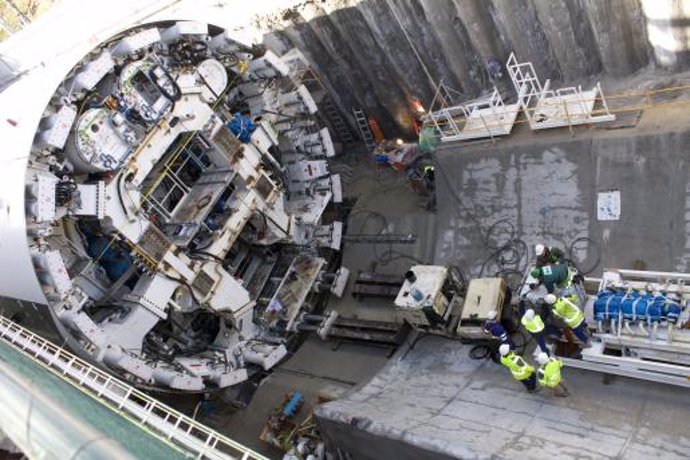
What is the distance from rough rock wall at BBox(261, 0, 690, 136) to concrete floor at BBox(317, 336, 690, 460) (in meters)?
5.92

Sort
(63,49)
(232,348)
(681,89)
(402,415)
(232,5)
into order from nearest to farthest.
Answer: (402,415)
(681,89)
(232,348)
(63,49)
(232,5)

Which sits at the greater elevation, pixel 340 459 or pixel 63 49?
pixel 63 49

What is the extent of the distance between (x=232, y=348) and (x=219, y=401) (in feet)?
3.31

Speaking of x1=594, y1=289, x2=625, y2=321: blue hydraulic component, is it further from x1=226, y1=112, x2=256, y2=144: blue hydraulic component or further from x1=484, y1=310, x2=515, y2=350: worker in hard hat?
x1=226, y1=112, x2=256, y2=144: blue hydraulic component

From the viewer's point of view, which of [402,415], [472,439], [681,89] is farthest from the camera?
[681,89]

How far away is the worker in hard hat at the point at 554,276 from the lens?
835 cm

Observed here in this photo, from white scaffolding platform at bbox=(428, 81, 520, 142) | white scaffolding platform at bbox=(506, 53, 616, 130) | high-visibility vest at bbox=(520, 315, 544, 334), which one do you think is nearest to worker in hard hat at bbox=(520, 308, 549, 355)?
high-visibility vest at bbox=(520, 315, 544, 334)

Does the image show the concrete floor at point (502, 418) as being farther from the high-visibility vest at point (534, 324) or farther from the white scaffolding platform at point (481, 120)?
the white scaffolding platform at point (481, 120)

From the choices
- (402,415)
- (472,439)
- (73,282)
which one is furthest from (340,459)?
(73,282)

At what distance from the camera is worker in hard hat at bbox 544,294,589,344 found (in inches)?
310

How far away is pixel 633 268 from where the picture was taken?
9.57 meters

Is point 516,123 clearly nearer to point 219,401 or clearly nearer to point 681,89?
point 681,89

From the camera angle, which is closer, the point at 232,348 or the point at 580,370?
the point at 580,370

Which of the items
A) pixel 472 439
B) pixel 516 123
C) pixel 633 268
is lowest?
pixel 472 439
